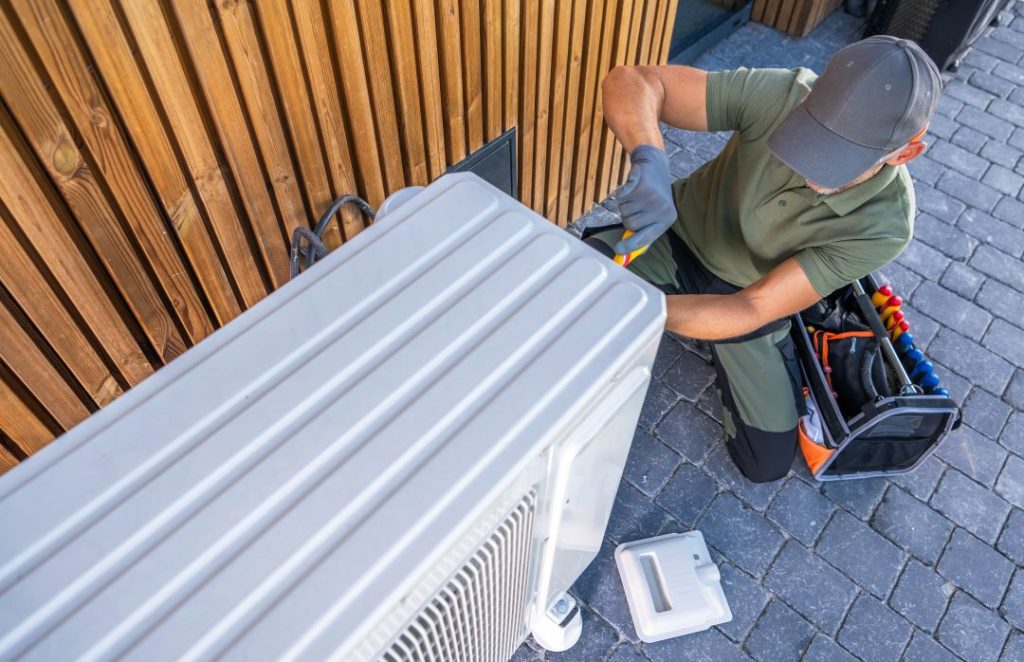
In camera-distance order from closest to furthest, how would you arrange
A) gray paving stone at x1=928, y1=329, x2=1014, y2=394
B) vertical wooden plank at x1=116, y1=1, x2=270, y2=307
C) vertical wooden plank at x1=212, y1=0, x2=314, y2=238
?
vertical wooden plank at x1=116, y1=1, x2=270, y2=307 < vertical wooden plank at x1=212, y1=0, x2=314, y2=238 < gray paving stone at x1=928, y1=329, x2=1014, y2=394

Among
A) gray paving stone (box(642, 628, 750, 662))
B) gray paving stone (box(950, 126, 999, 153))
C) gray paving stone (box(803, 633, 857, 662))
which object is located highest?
gray paving stone (box(950, 126, 999, 153))

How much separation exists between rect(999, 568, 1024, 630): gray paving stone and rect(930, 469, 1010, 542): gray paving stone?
167mm

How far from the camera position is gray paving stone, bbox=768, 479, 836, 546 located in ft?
8.71

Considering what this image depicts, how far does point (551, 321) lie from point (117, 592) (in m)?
0.78

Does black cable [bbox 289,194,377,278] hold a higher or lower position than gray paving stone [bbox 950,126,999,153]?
higher

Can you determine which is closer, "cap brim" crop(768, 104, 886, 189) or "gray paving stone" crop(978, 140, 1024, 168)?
"cap brim" crop(768, 104, 886, 189)

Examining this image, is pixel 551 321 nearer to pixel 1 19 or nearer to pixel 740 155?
pixel 1 19

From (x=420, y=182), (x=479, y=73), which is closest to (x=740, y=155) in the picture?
(x=479, y=73)

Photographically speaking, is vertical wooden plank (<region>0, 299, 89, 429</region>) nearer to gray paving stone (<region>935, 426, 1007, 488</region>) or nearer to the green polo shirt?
the green polo shirt

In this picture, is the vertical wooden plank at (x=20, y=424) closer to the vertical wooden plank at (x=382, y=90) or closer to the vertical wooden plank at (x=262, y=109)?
the vertical wooden plank at (x=262, y=109)

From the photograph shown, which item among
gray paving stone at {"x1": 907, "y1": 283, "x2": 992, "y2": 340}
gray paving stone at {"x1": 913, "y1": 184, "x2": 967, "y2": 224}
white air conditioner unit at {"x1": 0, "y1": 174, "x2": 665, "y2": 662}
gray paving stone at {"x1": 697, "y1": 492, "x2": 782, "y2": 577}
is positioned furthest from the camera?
gray paving stone at {"x1": 913, "y1": 184, "x2": 967, "y2": 224}

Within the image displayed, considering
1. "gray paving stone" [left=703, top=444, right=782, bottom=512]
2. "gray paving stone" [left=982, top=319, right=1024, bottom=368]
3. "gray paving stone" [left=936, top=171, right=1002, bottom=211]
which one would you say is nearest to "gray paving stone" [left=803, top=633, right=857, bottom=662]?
"gray paving stone" [left=703, top=444, right=782, bottom=512]

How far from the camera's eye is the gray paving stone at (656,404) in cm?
292

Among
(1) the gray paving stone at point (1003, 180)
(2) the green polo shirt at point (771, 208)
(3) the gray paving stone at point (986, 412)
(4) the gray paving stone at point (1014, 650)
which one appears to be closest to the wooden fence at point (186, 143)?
(2) the green polo shirt at point (771, 208)
